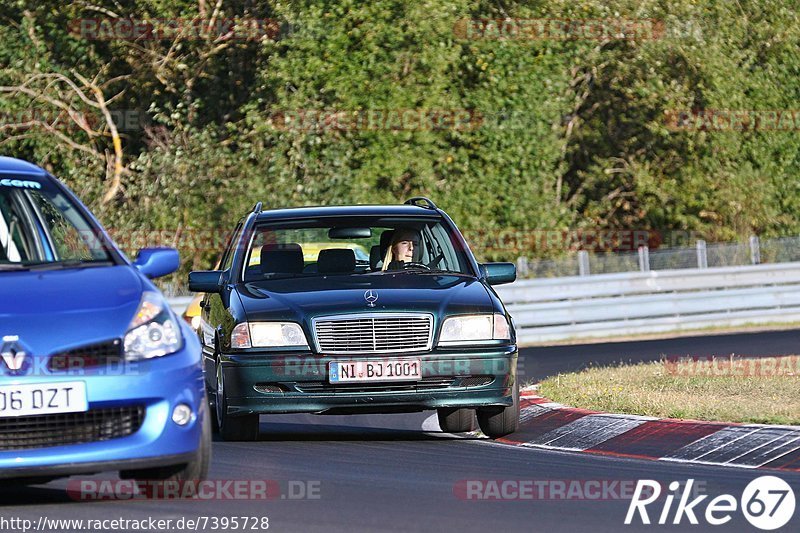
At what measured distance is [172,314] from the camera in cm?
776

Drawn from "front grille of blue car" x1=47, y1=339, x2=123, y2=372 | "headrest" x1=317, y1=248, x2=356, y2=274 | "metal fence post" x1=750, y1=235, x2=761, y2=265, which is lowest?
"metal fence post" x1=750, y1=235, x2=761, y2=265

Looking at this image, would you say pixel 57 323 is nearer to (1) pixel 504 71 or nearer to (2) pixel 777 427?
(2) pixel 777 427

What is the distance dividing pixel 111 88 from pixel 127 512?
2348cm

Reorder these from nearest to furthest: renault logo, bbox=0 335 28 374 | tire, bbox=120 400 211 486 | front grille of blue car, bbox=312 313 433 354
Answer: renault logo, bbox=0 335 28 374
tire, bbox=120 400 211 486
front grille of blue car, bbox=312 313 433 354

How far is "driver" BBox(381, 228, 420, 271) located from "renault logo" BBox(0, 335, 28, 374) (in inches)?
193

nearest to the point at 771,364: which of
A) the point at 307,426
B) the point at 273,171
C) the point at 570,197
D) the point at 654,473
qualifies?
the point at 307,426

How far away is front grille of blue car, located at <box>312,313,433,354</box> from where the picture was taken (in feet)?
35.1

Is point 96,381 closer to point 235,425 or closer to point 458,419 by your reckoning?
point 235,425

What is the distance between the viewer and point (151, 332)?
7.59 meters

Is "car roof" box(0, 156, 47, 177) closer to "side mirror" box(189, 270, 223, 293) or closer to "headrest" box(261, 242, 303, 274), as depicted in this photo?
"side mirror" box(189, 270, 223, 293)

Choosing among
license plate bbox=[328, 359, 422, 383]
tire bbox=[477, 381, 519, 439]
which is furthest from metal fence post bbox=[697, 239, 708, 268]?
license plate bbox=[328, 359, 422, 383]

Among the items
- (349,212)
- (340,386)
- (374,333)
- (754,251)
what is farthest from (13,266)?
(754,251)

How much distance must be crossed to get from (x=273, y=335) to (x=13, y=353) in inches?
139

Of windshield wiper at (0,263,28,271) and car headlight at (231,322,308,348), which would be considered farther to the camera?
car headlight at (231,322,308,348)
